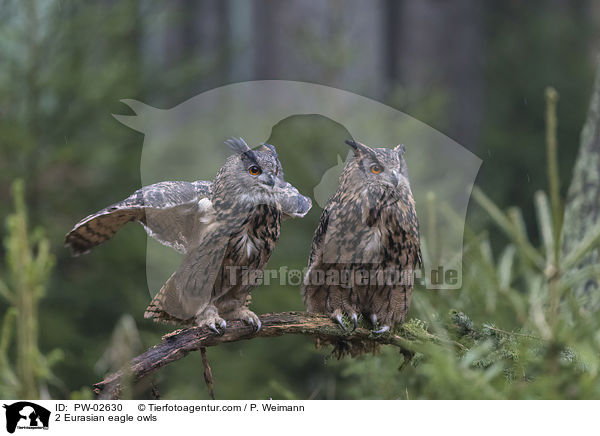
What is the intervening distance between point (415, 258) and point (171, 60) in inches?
162

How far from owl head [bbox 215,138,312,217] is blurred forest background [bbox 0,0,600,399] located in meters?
0.24

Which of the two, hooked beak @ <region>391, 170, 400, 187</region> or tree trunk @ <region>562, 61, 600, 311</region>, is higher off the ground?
tree trunk @ <region>562, 61, 600, 311</region>

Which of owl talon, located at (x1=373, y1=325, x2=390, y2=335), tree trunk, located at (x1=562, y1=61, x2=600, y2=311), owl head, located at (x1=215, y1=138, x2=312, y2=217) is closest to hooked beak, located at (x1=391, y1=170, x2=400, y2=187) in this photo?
owl head, located at (x1=215, y1=138, x2=312, y2=217)

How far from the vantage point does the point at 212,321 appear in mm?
1494

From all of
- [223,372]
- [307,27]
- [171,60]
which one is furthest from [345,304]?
[171,60]

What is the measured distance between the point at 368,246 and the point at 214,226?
0.39m

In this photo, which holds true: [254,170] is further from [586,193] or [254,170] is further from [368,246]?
[586,193]

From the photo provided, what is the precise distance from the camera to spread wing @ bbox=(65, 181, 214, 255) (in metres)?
1.28

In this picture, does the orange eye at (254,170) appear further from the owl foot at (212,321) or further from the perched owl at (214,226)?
the owl foot at (212,321)

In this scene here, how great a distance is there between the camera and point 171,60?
522 cm

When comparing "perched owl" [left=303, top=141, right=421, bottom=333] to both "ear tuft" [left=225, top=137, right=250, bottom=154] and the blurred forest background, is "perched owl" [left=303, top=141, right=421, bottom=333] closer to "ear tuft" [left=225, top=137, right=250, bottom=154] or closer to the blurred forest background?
the blurred forest background
